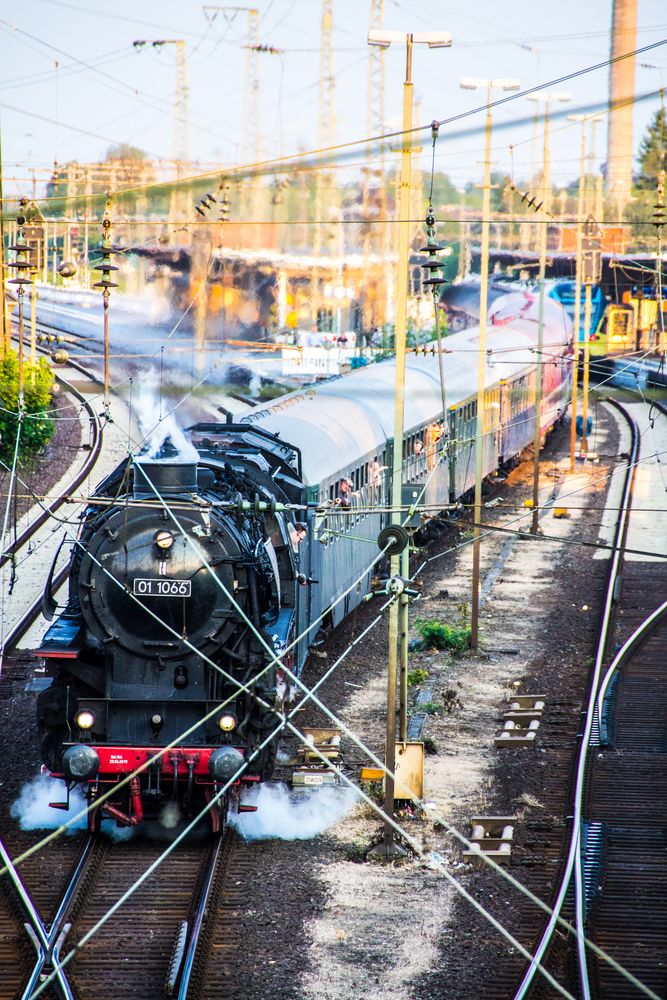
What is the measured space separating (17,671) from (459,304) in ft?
150

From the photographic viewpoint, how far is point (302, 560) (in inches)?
679

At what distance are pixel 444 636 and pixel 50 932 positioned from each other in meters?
11.6

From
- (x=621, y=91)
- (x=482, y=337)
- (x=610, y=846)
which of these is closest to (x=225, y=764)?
(x=610, y=846)

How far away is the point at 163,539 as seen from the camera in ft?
46.1

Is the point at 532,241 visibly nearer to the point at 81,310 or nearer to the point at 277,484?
the point at 81,310

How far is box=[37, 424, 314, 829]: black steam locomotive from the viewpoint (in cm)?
1409

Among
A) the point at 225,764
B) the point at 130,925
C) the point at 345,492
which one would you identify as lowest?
the point at 130,925

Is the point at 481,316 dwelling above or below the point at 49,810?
above

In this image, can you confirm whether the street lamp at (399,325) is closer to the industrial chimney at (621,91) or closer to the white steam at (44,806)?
the white steam at (44,806)

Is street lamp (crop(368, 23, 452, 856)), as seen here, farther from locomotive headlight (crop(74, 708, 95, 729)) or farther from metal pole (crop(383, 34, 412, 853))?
locomotive headlight (crop(74, 708, 95, 729))

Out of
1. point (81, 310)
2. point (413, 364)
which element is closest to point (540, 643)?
point (413, 364)

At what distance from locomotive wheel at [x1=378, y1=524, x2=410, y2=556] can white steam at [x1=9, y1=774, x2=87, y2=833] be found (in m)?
4.47

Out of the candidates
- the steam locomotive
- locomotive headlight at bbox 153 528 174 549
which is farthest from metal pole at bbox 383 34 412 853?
locomotive headlight at bbox 153 528 174 549

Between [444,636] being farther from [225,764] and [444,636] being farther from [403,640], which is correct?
[225,764]
